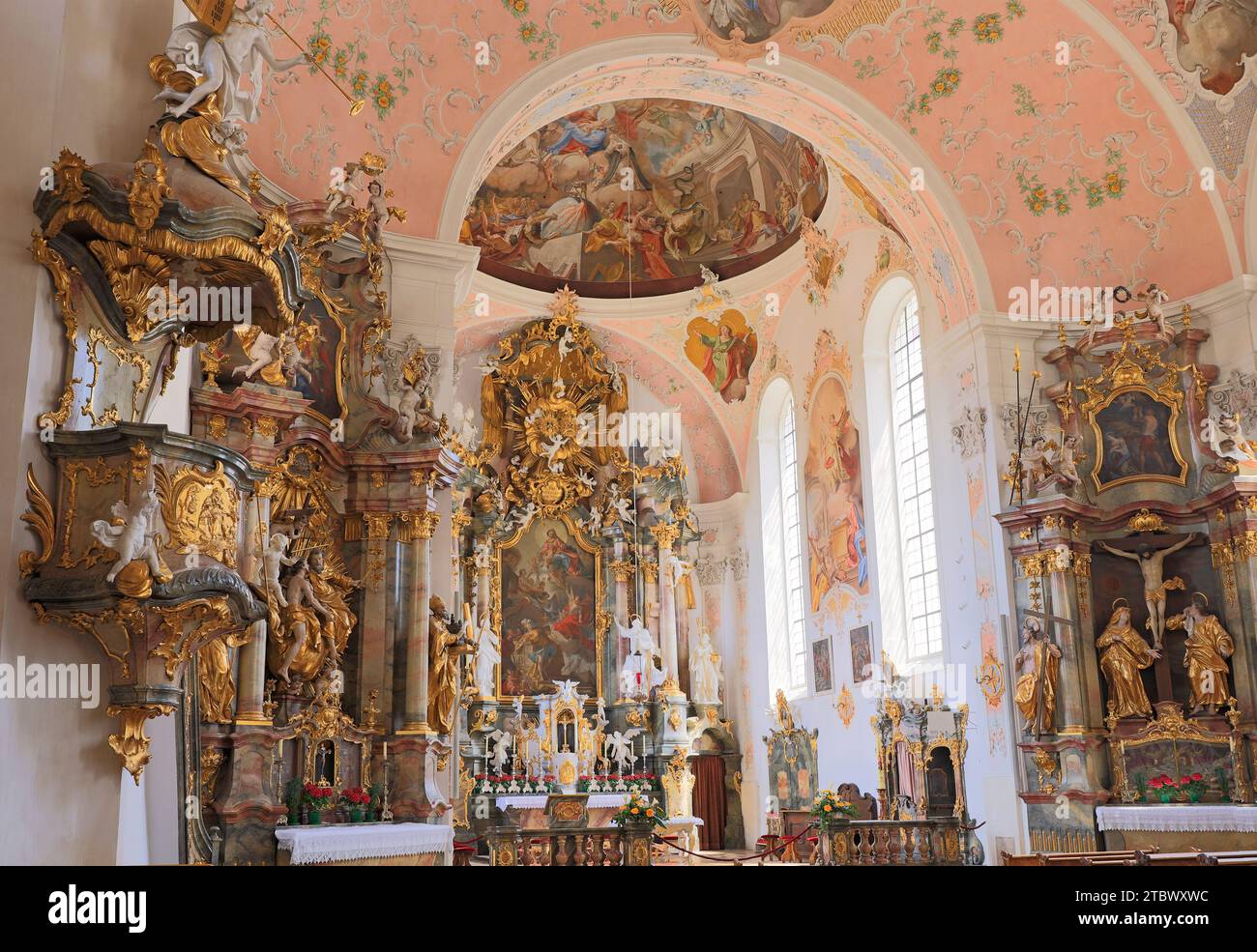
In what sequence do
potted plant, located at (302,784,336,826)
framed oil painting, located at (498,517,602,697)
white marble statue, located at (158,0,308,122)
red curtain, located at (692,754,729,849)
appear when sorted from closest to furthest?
white marble statue, located at (158,0,308,122) → potted plant, located at (302,784,336,826) → framed oil painting, located at (498,517,602,697) → red curtain, located at (692,754,729,849)

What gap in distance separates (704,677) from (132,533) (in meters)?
17.5

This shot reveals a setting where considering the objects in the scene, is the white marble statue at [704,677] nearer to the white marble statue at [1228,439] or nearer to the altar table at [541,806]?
the altar table at [541,806]

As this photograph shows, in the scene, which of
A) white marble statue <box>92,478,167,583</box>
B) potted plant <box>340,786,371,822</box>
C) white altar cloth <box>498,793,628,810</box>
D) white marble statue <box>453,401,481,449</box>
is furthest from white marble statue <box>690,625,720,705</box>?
white marble statue <box>92,478,167,583</box>

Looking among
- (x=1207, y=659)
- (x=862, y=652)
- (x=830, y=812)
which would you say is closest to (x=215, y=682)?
(x=830, y=812)

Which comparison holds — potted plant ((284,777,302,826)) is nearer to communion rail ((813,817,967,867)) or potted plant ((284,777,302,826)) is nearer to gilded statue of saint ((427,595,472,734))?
gilded statue of saint ((427,595,472,734))

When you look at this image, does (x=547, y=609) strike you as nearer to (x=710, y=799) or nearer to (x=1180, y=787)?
(x=710, y=799)

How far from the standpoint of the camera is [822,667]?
65.0ft

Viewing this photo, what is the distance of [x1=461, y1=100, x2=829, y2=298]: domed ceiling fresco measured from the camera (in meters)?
20.4

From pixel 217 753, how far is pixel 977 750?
9.55 m

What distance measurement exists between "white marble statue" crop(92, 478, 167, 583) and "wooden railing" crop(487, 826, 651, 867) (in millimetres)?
7491

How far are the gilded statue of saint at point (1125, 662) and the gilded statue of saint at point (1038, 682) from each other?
72 centimetres

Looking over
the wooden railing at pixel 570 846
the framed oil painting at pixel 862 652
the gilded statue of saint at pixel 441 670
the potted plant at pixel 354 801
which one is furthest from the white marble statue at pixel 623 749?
the potted plant at pixel 354 801

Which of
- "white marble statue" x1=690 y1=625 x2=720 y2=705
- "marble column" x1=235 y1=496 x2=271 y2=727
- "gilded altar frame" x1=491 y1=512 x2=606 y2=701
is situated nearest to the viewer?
"marble column" x1=235 y1=496 x2=271 y2=727
